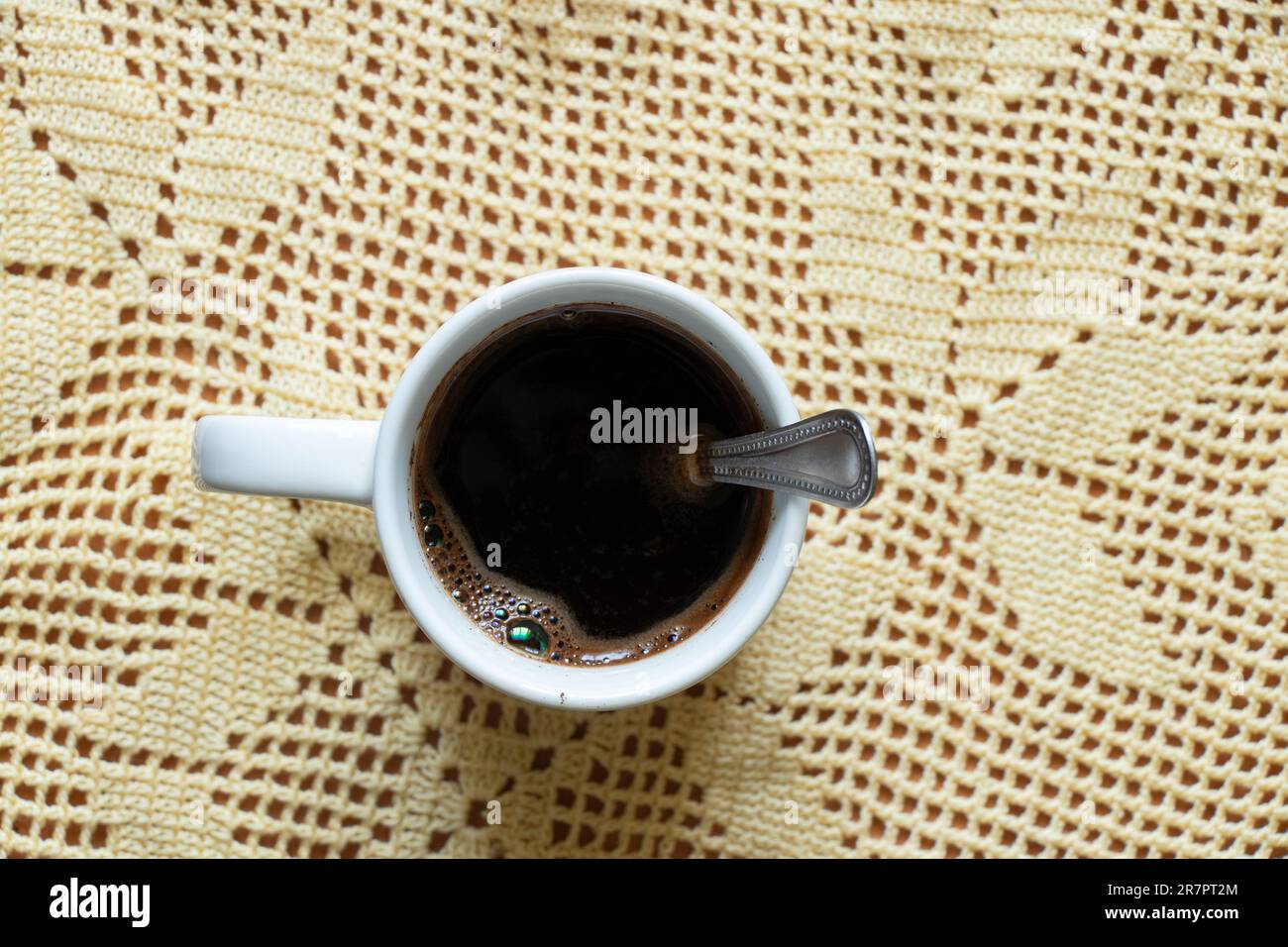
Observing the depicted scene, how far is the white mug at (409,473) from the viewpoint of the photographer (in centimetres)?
67

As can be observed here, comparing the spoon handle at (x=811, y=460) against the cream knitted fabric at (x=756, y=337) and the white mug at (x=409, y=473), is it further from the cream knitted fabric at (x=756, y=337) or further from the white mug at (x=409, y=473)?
the cream knitted fabric at (x=756, y=337)

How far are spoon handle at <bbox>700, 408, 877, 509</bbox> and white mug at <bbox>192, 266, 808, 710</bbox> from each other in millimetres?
15

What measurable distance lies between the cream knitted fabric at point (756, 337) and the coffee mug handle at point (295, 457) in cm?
18

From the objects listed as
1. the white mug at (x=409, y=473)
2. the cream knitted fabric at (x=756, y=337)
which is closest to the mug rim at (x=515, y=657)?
the white mug at (x=409, y=473)

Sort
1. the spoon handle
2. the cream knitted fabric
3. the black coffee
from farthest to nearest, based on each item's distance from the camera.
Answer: the cream knitted fabric < the black coffee < the spoon handle

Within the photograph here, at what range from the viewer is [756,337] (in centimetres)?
88

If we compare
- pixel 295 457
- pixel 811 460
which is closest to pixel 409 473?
pixel 295 457

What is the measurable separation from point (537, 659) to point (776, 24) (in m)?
0.51

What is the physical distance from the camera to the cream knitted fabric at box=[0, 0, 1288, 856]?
34.2 inches

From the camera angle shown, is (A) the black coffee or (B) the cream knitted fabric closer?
(A) the black coffee

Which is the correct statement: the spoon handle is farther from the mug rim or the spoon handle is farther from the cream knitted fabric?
the cream knitted fabric

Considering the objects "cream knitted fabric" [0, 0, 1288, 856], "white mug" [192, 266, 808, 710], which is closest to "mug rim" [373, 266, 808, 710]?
"white mug" [192, 266, 808, 710]
